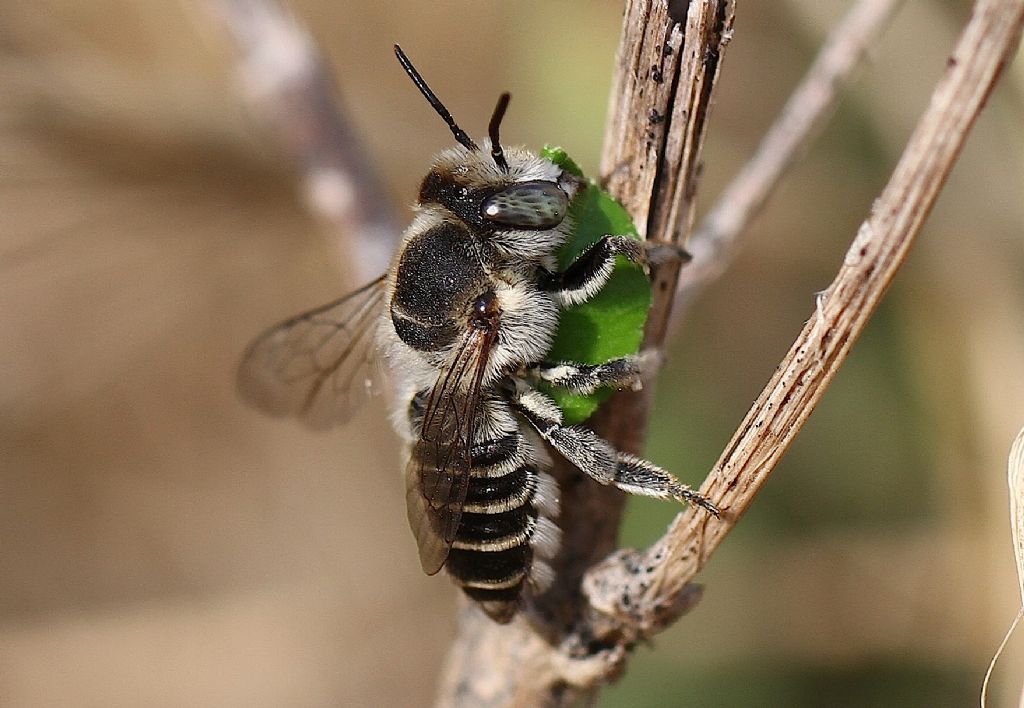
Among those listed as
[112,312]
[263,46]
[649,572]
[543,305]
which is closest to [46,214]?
[112,312]

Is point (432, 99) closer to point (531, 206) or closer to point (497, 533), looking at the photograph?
point (531, 206)

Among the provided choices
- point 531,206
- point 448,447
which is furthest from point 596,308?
point 448,447

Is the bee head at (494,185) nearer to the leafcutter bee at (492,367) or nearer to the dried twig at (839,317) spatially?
the leafcutter bee at (492,367)

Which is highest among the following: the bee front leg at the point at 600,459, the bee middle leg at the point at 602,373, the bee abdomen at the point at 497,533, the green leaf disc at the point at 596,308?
the green leaf disc at the point at 596,308

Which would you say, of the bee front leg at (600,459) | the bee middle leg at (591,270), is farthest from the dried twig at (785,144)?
the bee front leg at (600,459)

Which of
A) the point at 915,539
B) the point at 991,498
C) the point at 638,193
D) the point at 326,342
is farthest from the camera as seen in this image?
the point at 915,539

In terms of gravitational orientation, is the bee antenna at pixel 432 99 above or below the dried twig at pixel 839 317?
above

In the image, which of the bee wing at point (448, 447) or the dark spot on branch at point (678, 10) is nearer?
the dark spot on branch at point (678, 10)

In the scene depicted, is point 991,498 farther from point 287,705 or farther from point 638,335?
point 287,705
